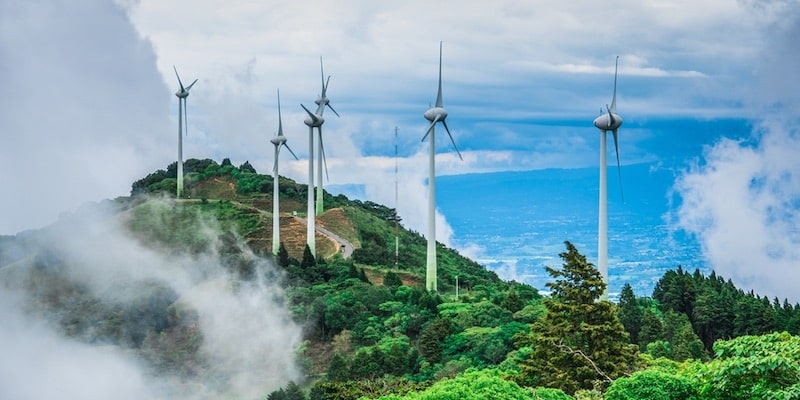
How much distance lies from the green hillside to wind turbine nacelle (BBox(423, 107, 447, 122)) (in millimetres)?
11894

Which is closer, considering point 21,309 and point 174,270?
point 21,309

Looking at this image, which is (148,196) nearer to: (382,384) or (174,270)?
(174,270)

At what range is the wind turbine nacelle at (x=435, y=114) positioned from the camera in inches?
3044

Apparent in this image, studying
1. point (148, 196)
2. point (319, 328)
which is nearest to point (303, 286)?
point (319, 328)

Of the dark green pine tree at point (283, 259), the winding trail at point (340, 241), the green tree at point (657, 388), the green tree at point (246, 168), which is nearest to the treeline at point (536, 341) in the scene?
the green tree at point (657, 388)

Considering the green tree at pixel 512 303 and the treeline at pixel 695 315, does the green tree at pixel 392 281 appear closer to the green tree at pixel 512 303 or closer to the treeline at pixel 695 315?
the green tree at pixel 512 303

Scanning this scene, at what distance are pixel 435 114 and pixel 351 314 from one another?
16983 millimetres

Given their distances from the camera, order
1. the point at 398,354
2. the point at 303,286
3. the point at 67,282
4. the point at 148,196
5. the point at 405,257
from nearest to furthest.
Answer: the point at 398,354, the point at 303,286, the point at 67,282, the point at 405,257, the point at 148,196

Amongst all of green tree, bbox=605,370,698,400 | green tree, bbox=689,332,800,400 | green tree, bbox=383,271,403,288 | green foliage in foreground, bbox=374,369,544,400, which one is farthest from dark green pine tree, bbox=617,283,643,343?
green tree, bbox=689,332,800,400

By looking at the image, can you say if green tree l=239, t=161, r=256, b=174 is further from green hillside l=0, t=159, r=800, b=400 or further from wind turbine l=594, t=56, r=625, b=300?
wind turbine l=594, t=56, r=625, b=300

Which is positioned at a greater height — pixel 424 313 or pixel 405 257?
pixel 405 257

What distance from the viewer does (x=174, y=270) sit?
84375 mm

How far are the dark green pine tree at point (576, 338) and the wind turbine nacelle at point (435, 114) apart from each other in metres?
31.9

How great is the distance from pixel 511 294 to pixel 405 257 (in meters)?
26.7
